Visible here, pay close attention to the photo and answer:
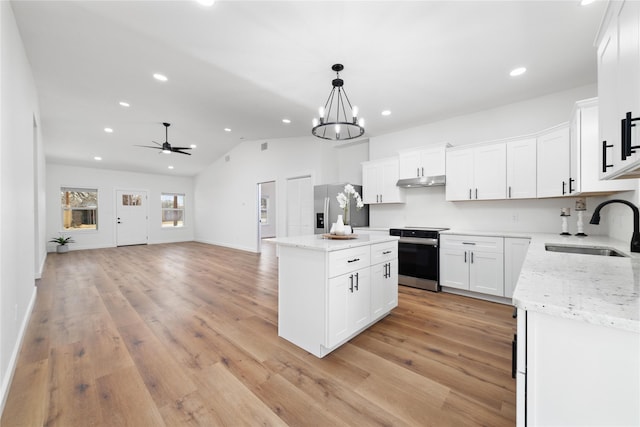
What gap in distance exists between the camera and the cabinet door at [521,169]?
3.29 m

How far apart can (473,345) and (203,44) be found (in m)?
3.93

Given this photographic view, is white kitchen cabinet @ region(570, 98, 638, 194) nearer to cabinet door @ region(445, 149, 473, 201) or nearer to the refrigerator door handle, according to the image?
cabinet door @ region(445, 149, 473, 201)

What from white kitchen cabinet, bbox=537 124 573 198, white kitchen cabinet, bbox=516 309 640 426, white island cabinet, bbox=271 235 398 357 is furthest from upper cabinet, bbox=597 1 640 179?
white kitchen cabinet, bbox=537 124 573 198

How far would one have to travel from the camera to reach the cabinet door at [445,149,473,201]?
3.82 metres

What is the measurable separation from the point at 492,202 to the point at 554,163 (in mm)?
925

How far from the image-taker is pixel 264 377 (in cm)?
184

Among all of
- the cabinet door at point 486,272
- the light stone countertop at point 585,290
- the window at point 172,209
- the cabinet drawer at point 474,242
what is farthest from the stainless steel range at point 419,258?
the window at point 172,209

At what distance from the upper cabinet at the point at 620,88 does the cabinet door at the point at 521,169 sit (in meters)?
2.16

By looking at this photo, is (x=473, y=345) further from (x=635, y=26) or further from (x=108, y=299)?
(x=108, y=299)

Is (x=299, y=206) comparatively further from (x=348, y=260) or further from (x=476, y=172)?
(x=348, y=260)

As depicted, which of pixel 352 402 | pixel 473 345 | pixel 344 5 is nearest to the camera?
pixel 352 402

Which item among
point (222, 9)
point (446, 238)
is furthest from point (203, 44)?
point (446, 238)

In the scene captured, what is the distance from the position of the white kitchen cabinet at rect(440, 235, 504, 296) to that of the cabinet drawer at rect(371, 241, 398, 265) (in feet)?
4.08

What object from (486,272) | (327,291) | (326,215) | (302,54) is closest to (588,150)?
(486,272)
